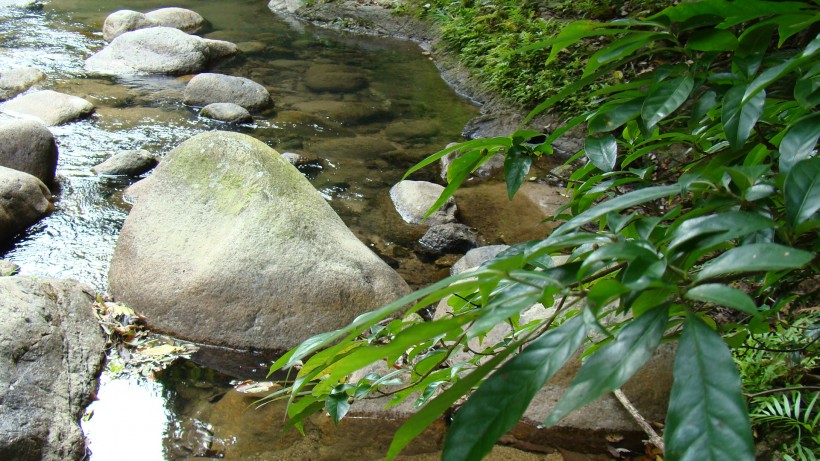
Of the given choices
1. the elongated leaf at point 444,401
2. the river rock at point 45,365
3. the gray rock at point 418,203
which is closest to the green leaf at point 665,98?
the elongated leaf at point 444,401

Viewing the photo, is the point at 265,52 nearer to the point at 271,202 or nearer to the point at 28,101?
Result: the point at 28,101

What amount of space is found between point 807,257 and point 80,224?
6302 mm

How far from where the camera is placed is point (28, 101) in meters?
8.48

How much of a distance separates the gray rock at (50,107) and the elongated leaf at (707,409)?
899 cm

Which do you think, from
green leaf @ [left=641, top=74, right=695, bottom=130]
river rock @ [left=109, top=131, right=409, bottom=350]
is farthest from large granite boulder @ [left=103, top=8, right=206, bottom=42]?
green leaf @ [left=641, top=74, right=695, bottom=130]

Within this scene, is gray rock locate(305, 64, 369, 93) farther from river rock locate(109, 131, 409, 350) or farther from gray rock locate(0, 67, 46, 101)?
river rock locate(109, 131, 409, 350)

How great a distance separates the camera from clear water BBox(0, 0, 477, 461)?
392 centimetres

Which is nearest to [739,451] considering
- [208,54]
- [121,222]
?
[121,222]

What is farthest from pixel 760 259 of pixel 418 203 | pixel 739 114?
pixel 418 203

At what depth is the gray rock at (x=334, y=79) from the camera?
1053 cm

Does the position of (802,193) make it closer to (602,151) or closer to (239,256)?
(602,151)

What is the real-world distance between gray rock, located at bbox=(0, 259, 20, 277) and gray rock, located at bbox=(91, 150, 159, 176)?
2.05 metres

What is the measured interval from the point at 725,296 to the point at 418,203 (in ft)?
20.0

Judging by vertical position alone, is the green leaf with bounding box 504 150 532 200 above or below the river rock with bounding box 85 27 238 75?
above
